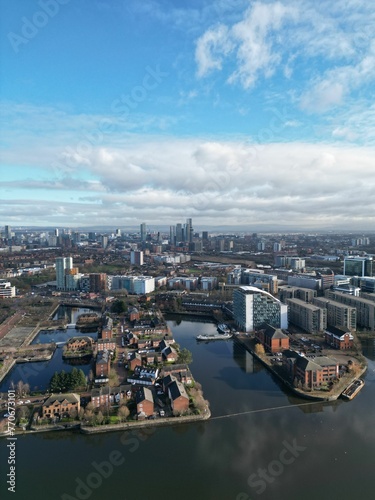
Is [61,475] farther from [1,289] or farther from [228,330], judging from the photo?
[1,289]

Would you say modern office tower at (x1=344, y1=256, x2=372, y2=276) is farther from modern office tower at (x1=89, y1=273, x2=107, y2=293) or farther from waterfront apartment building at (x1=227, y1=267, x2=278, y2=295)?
modern office tower at (x1=89, y1=273, x2=107, y2=293)

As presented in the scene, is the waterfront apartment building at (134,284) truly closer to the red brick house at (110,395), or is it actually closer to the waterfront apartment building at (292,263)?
the waterfront apartment building at (292,263)

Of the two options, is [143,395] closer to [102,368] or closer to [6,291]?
[102,368]
